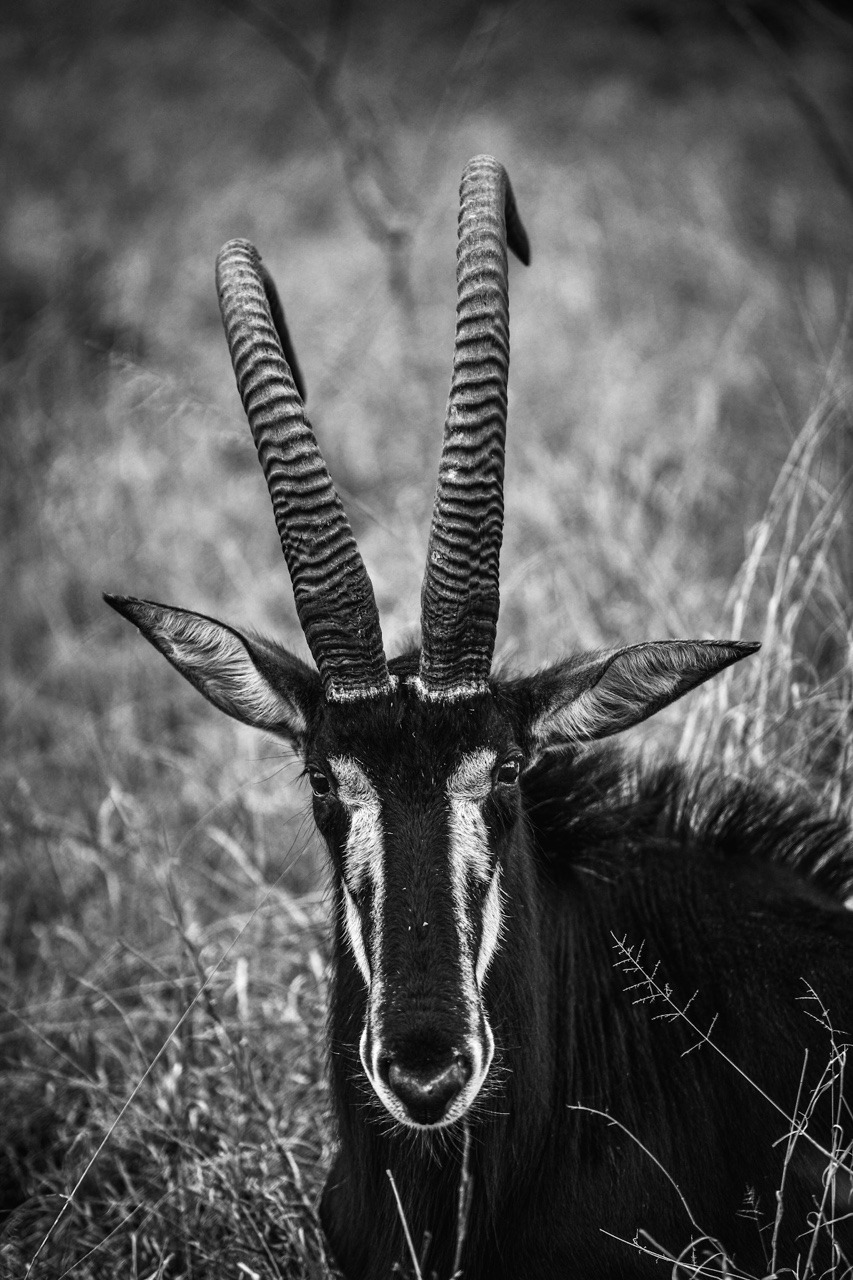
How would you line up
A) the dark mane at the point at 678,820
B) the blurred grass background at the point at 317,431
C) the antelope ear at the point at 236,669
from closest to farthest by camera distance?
the antelope ear at the point at 236,669 → the dark mane at the point at 678,820 → the blurred grass background at the point at 317,431

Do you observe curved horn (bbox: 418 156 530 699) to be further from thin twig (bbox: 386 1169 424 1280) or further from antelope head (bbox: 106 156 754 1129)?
thin twig (bbox: 386 1169 424 1280)

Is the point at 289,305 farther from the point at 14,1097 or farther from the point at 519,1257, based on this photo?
the point at 519,1257

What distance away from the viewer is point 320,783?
4.08 m

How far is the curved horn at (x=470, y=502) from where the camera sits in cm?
388

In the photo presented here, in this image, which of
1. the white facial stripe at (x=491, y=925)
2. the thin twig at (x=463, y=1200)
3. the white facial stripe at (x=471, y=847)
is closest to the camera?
the white facial stripe at (x=471, y=847)

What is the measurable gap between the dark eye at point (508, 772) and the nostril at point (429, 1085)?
3.05 ft

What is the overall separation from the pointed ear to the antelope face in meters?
0.19

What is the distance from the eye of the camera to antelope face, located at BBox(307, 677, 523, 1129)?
348 cm

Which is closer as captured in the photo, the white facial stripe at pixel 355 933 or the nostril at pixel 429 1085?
the nostril at pixel 429 1085

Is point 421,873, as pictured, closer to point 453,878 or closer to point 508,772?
point 453,878

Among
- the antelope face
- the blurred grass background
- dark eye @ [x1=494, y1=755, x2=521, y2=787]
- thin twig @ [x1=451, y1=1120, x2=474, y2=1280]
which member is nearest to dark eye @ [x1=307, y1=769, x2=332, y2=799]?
the antelope face

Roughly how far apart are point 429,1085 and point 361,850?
0.79m

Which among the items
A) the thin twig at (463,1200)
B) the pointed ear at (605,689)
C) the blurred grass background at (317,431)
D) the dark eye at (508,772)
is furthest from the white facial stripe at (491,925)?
the blurred grass background at (317,431)

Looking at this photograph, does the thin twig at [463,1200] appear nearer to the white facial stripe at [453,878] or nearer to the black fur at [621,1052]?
the black fur at [621,1052]
